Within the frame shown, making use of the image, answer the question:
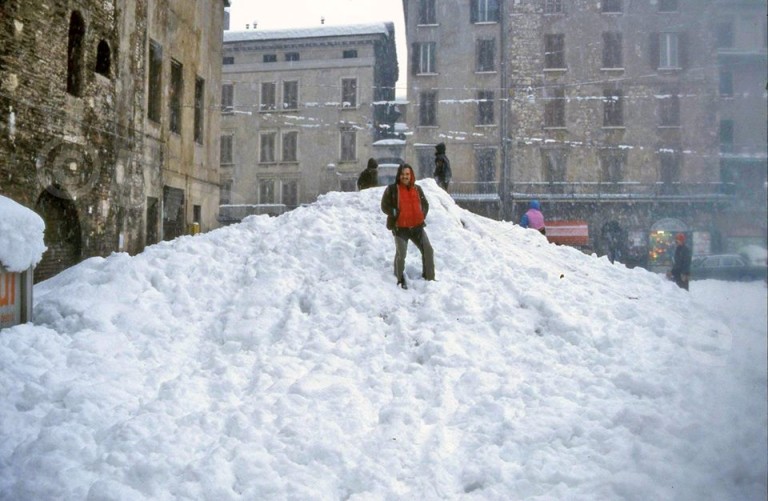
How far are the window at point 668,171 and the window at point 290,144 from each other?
18861mm

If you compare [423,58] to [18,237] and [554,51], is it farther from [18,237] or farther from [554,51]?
[18,237]

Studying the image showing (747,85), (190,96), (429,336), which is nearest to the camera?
(747,85)

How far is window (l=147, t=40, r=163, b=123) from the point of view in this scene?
14.9m

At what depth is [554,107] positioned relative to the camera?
26891mm

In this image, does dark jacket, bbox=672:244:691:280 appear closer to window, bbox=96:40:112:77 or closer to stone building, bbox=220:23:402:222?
window, bbox=96:40:112:77

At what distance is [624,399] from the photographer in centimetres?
592

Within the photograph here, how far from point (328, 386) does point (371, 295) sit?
99.7 inches

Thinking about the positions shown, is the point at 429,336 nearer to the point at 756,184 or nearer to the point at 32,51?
the point at 756,184

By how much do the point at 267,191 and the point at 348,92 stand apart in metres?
7.26

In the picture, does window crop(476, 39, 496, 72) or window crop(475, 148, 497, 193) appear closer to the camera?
window crop(476, 39, 496, 72)

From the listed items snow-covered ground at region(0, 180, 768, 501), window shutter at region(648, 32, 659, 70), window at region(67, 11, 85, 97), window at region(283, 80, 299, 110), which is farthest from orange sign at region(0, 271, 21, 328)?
window at region(283, 80, 299, 110)

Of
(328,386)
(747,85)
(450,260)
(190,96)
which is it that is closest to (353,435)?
(328,386)

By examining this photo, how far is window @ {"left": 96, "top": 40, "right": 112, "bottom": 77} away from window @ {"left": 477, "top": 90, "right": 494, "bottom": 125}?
20410mm

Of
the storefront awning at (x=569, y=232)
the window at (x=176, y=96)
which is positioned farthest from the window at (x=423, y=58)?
the window at (x=176, y=96)
